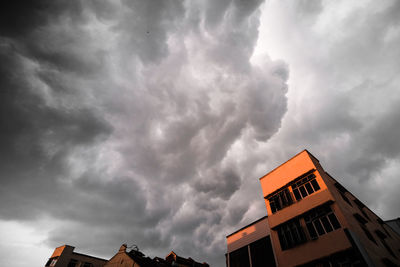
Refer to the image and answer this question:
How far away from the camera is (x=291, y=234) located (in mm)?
16641

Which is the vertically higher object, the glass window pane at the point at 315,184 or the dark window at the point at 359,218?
the glass window pane at the point at 315,184

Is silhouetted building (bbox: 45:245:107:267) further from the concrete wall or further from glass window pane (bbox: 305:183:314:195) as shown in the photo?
glass window pane (bbox: 305:183:314:195)

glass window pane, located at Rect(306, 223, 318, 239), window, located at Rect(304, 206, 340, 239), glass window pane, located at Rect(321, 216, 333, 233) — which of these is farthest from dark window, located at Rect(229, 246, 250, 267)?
glass window pane, located at Rect(321, 216, 333, 233)

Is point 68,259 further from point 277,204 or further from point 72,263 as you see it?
point 277,204

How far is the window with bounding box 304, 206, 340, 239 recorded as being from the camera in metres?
14.3

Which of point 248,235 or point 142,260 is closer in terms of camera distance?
point 248,235

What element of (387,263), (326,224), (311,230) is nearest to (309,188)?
(326,224)

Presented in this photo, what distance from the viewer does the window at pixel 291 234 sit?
51.8 feet

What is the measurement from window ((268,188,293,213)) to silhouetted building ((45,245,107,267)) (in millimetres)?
44074

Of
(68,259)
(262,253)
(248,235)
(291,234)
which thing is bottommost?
(262,253)

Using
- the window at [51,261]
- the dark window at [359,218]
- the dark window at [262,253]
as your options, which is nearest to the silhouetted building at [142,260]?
the window at [51,261]

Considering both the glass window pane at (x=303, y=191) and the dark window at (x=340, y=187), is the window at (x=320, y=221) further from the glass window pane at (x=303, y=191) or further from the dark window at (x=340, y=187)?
the dark window at (x=340, y=187)

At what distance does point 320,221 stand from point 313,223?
0.64 metres

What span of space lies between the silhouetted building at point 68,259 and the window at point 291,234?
44188 mm
